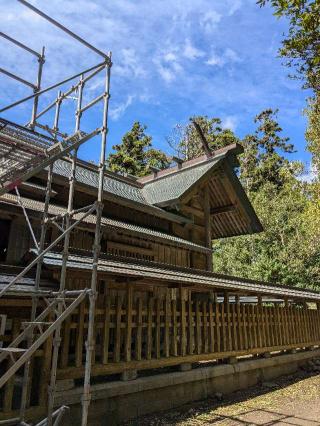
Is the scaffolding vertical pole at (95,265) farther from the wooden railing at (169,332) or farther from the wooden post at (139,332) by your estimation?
the wooden post at (139,332)

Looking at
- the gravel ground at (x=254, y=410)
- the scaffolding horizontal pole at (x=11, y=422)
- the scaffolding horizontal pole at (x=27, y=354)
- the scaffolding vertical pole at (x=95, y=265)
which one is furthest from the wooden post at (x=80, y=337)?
the scaffolding horizontal pole at (x=27, y=354)

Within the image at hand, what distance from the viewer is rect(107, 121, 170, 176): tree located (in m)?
36.1

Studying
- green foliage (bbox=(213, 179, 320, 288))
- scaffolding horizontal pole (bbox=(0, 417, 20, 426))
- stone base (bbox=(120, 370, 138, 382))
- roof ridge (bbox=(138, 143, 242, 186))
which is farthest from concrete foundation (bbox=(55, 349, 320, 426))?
green foliage (bbox=(213, 179, 320, 288))

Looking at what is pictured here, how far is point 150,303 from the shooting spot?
7.52m

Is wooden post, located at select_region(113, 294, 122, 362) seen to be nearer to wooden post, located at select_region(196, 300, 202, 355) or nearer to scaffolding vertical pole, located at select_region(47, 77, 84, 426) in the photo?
scaffolding vertical pole, located at select_region(47, 77, 84, 426)

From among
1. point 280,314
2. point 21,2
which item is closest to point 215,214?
point 280,314

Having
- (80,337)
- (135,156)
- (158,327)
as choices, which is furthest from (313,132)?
(135,156)

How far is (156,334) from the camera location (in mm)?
7555

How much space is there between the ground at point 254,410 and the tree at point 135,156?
1089 inches

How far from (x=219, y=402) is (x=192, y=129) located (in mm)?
32724

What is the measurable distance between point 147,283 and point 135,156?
29.1 m

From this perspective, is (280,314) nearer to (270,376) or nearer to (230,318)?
(270,376)

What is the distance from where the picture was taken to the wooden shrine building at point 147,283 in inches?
244

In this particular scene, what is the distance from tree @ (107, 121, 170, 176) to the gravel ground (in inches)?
1087
